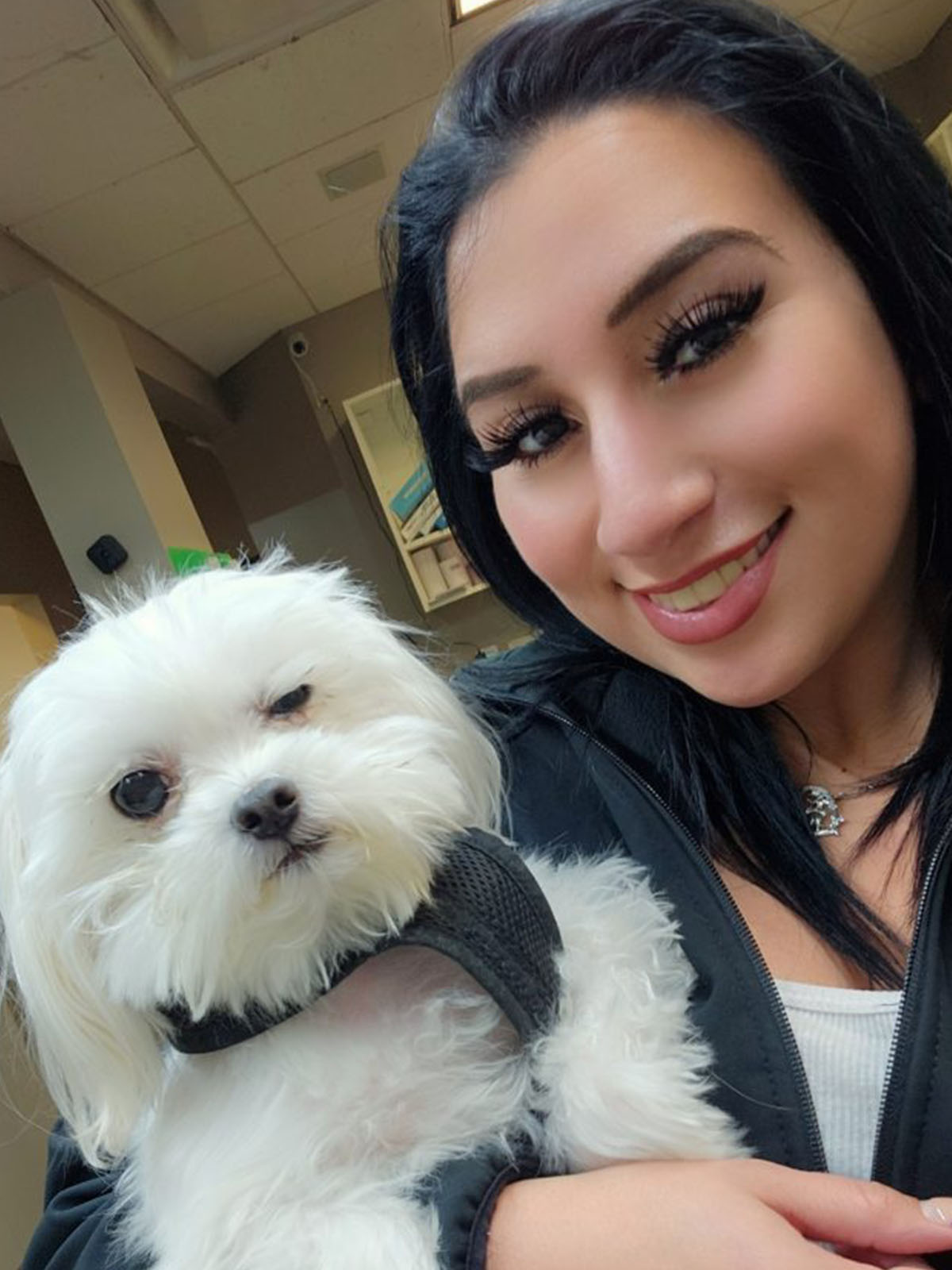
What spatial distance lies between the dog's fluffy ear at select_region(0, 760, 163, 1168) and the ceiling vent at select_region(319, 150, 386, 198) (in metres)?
2.76

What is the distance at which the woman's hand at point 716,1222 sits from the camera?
58 cm

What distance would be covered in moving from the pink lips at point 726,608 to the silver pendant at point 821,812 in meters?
0.22

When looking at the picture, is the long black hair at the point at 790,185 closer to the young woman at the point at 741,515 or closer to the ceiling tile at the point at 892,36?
the young woman at the point at 741,515

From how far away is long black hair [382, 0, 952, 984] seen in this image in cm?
76

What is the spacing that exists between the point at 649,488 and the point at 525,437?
0.16 m

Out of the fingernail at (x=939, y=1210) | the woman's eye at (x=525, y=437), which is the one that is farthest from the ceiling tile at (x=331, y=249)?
the fingernail at (x=939, y=1210)

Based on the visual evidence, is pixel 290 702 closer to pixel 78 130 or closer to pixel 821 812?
pixel 821 812

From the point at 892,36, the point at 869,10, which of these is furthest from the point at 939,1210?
the point at 892,36

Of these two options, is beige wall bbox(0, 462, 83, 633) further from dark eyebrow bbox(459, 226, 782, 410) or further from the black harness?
dark eyebrow bbox(459, 226, 782, 410)

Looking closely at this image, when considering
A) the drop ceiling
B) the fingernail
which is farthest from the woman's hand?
the drop ceiling

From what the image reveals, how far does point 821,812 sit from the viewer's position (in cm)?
86

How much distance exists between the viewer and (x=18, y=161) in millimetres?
2449

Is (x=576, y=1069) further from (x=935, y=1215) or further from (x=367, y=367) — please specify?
(x=367, y=367)

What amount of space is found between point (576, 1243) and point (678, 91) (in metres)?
0.85
